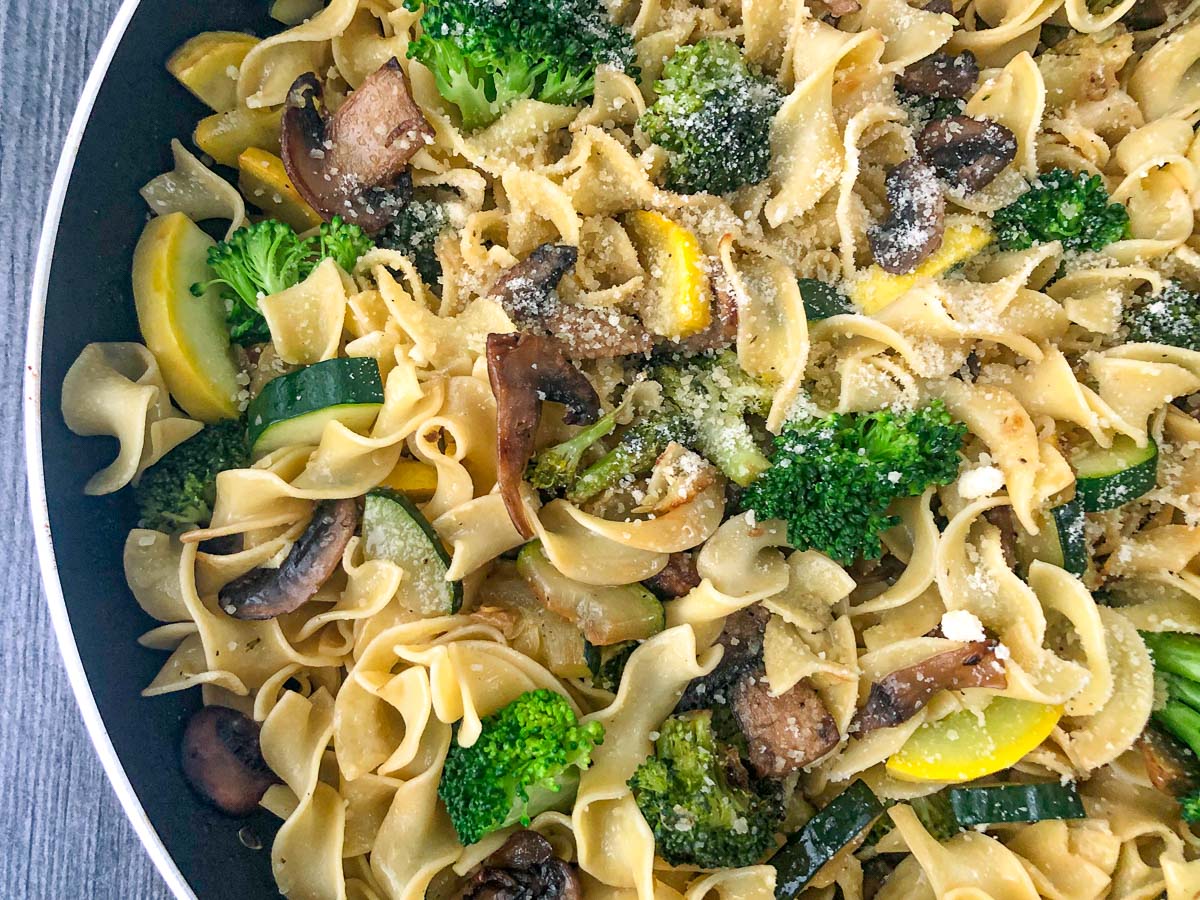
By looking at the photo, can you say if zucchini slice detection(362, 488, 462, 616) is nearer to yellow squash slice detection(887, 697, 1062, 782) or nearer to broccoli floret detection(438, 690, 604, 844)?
broccoli floret detection(438, 690, 604, 844)

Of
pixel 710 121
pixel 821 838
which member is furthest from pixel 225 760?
pixel 710 121

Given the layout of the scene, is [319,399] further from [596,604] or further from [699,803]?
[699,803]

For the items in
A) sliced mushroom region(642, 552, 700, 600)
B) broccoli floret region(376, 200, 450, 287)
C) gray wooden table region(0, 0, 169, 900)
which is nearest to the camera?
sliced mushroom region(642, 552, 700, 600)

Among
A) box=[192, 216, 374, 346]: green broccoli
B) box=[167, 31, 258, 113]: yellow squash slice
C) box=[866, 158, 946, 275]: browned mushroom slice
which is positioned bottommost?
box=[866, 158, 946, 275]: browned mushroom slice

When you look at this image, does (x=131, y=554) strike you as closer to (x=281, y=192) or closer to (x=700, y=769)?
(x=281, y=192)

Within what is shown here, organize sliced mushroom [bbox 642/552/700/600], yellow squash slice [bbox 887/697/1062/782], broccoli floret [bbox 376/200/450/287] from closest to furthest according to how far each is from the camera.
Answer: yellow squash slice [bbox 887/697/1062/782]
sliced mushroom [bbox 642/552/700/600]
broccoli floret [bbox 376/200/450/287]

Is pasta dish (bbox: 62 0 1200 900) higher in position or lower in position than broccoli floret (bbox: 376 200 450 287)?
lower

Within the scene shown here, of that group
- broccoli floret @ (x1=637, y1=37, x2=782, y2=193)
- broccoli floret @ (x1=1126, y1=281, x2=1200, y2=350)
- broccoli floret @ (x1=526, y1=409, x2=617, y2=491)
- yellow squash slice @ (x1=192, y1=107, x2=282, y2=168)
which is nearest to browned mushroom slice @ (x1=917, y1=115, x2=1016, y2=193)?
broccoli floret @ (x1=637, y1=37, x2=782, y2=193)

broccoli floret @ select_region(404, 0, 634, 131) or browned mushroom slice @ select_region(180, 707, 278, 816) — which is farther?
browned mushroom slice @ select_region(180, 707, 278, 816)
